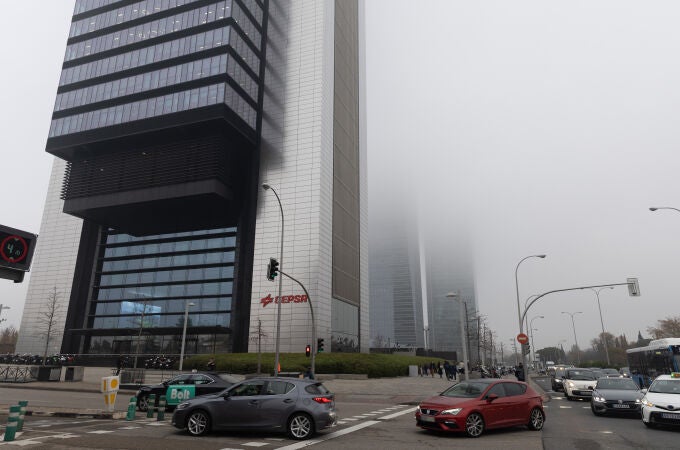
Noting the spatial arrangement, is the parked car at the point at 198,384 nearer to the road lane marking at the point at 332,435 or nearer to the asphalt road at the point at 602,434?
the road lane marking at the point at 332,435

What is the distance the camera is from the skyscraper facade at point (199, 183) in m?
Answer: 51.7

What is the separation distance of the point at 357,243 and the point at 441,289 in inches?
5463

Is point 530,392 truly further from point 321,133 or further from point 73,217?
point 73,217

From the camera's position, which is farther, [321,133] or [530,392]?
[321,133]

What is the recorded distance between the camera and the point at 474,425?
1100 centimetres

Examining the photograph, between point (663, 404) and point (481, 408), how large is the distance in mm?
5749

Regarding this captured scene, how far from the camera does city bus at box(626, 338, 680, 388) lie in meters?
25.1

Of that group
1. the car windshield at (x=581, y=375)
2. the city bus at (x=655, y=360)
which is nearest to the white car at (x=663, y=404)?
the car windshield at (x=581, y=375)

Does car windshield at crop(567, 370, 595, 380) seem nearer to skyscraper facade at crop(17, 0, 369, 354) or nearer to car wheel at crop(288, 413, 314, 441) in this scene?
car wheel at crop(288, 413, 314, 441)

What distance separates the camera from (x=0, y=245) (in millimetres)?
7668

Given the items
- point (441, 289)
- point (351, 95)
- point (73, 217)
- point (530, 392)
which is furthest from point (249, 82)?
point (441, 289)

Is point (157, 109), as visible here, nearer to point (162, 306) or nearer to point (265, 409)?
point (162, 306)

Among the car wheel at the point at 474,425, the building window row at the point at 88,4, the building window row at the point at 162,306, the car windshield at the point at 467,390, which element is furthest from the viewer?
the building window row at the point at 88,4

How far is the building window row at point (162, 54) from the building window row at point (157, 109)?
5752 millimetres
